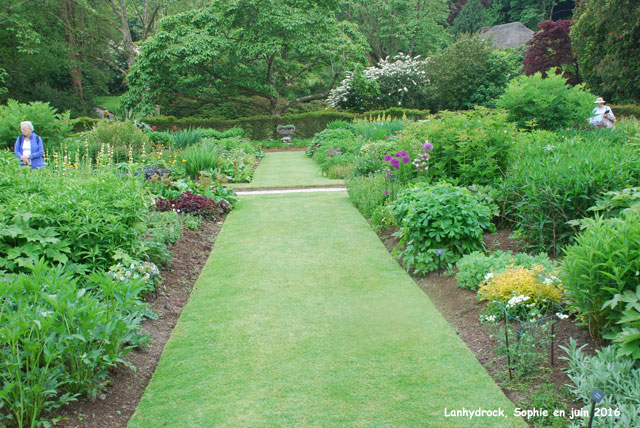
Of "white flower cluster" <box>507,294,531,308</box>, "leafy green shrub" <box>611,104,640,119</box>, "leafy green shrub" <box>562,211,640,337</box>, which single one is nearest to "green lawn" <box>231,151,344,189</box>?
"white flower cluster" <box>507,294,531,308</box>

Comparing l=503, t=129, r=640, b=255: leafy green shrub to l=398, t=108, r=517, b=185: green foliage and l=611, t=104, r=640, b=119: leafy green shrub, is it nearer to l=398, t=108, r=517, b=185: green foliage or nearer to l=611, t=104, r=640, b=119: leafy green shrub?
l=398, t=108, r=517, b=185: green foliage

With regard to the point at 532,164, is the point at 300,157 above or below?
below

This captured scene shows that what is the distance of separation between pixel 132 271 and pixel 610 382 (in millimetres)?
3547

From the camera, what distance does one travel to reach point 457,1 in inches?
1843

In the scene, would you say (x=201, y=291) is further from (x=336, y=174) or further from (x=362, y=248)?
(x=336, y=174)

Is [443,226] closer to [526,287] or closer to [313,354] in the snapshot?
[526,287]

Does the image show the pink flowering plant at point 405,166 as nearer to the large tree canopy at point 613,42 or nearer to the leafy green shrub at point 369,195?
the leafy green shrub at point 369,195

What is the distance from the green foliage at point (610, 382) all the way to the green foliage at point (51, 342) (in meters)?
2.73

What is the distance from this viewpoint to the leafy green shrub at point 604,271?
2.71 metres

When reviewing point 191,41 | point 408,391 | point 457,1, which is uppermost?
point 457,1

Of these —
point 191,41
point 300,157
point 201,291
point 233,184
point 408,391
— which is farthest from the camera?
point 191,41

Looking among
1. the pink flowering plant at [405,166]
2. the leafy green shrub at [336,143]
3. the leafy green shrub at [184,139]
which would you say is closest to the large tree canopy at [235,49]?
the leafy green shrub at [336,143]

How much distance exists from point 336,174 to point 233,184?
249 cm

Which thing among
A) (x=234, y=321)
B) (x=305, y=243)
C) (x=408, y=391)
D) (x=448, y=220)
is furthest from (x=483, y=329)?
(x=305, y=243)
